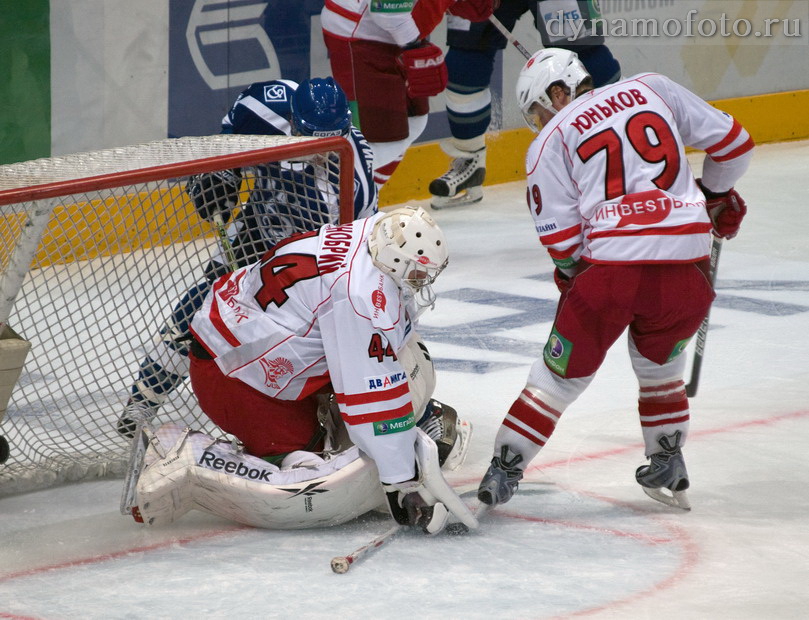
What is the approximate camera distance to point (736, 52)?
766 cm

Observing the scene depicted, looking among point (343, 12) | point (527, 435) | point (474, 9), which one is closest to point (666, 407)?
point (527, 435)

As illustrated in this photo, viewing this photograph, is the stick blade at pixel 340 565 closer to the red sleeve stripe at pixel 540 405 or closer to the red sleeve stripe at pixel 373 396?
the red sleeve stripe at pixel 373 396

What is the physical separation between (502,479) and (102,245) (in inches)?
46.2

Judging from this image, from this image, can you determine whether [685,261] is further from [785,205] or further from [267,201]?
[785,205]

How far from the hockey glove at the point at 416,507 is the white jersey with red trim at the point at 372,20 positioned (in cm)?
293

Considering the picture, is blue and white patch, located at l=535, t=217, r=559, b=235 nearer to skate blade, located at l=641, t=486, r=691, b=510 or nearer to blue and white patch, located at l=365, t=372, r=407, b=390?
blue and white patch, located at l=365, t=372, r=407, b=390

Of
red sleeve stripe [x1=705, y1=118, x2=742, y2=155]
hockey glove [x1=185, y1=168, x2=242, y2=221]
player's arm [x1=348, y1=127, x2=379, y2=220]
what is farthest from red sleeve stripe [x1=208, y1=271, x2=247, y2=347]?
red sleeve stripe [x1=705, y1=118, x2=742, y2=155]

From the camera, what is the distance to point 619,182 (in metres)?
2.71

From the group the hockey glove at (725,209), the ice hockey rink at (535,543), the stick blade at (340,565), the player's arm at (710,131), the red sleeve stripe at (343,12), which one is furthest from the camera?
the red sleeve stripe at (343,12)

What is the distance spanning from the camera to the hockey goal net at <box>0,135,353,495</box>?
2834mm

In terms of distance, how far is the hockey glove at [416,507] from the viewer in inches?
104

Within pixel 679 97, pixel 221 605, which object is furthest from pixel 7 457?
pixel 679 97

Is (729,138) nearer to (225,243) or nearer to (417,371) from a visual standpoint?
(417,371)

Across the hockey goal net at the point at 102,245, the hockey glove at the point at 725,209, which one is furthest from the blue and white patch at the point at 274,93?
the hockey glove at the point at 725,209
